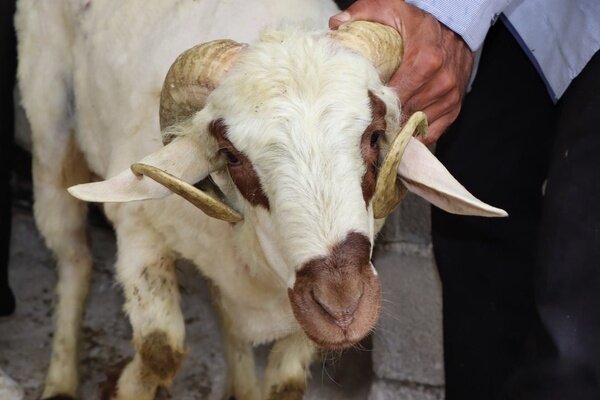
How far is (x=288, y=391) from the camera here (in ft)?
11.0

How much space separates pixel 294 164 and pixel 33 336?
2.55 m

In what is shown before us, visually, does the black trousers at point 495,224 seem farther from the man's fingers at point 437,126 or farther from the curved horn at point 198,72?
the curved horn at point 198,72

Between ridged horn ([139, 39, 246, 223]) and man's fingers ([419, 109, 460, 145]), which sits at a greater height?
ridged horn ([139, 39, 246, 223])

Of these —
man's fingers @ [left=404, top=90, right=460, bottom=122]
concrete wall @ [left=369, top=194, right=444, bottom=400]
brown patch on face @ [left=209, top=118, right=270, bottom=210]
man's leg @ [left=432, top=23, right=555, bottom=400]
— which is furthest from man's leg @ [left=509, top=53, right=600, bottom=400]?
concrete wall @ [left=369, top=194, right=444, bottom=400]

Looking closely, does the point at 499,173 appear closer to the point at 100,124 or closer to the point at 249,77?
the point at 249,77

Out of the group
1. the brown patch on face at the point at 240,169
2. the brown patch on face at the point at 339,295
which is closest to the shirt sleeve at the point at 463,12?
the brown patch on face at the point at 240,169

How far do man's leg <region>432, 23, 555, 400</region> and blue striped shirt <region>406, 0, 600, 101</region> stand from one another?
0.32 metres

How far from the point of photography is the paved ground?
413cm

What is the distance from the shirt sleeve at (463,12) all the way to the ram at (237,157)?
179 mm

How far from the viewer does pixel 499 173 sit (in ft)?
10.5

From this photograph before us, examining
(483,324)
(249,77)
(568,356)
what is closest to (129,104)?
(249,77)

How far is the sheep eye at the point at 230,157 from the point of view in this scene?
2.43 m

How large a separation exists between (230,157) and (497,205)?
1159 millimetres

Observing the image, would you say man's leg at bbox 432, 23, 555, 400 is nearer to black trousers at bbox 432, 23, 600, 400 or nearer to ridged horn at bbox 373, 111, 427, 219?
black trousers at bbox 432, 23, 600, 400
